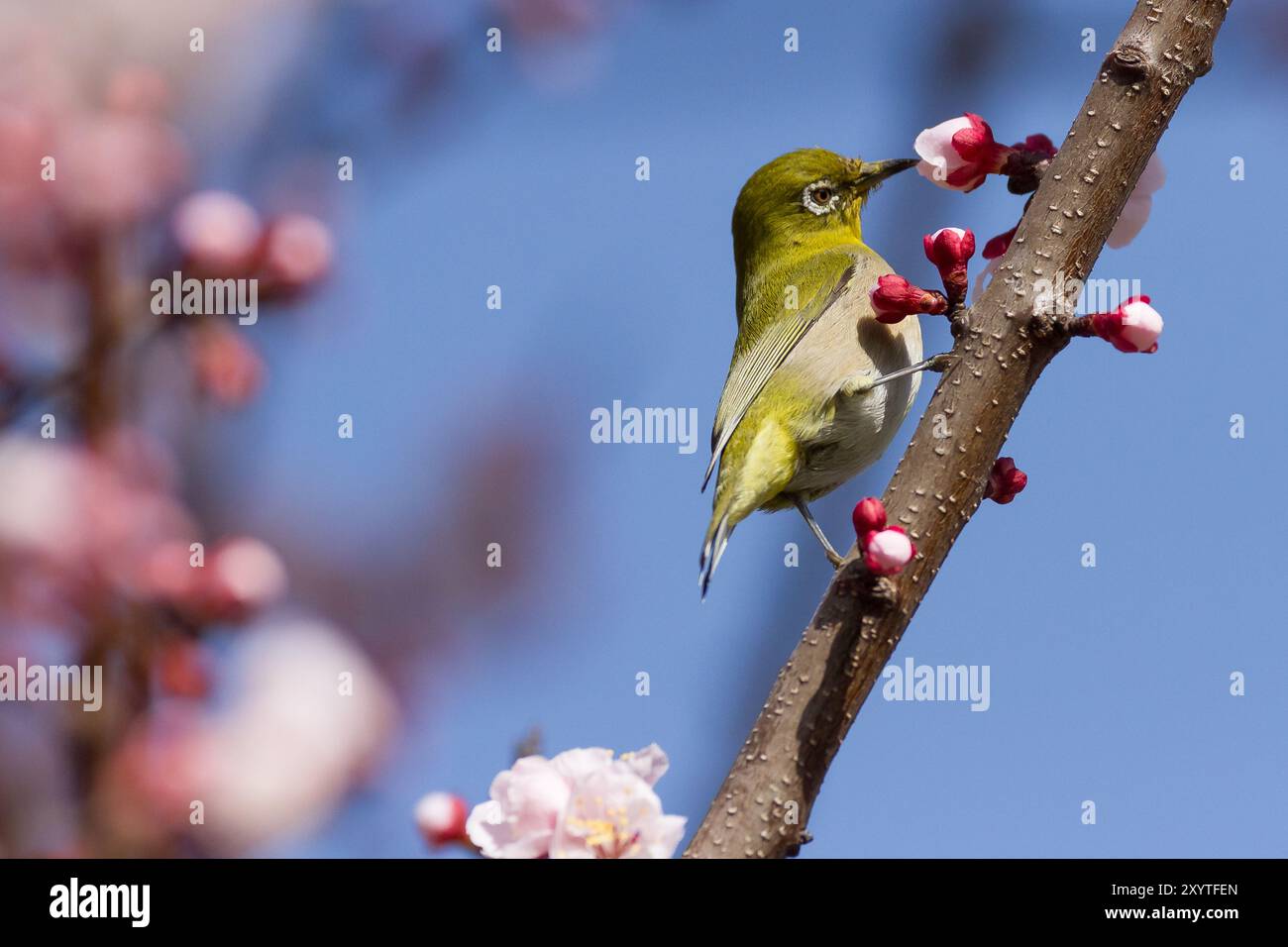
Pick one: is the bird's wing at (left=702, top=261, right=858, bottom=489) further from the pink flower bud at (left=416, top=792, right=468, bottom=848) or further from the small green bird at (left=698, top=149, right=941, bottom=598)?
the pink flower bud at (left=416, top=792, right=468, bottom=848)

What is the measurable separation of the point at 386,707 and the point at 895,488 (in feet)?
7.95

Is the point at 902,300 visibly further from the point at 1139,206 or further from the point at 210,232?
the point at 210,232

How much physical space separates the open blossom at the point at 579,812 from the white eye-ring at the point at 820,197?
3.01 meters

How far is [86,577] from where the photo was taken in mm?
3174

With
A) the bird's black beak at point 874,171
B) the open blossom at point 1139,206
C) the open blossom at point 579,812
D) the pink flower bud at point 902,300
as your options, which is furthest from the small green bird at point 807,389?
the open blossom at point 579,812

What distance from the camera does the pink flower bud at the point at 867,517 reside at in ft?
5.98

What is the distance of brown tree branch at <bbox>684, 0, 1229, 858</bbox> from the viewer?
182 cm

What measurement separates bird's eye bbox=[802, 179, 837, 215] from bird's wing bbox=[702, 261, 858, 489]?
1.77 feet

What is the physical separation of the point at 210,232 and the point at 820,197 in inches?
85.0

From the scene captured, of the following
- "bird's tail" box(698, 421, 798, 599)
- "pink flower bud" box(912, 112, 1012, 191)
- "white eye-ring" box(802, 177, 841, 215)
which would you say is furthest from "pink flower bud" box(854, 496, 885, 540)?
"white eye-ring" box(802, 177, 841, 215)

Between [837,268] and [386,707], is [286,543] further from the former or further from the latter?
[837,268]
